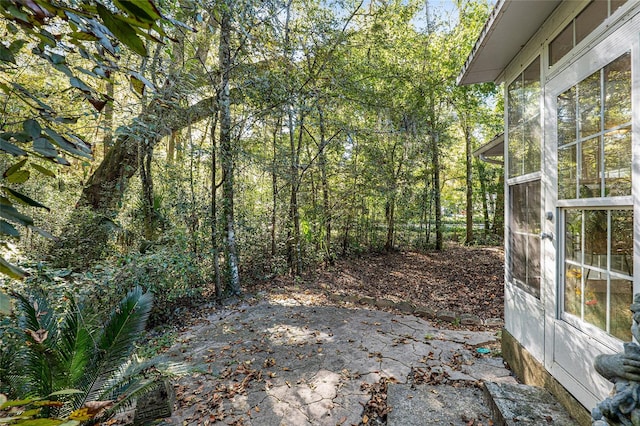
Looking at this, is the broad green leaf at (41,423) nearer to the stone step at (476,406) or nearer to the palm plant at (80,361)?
the palm plant at (80,361)

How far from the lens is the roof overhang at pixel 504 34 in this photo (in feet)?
7.09

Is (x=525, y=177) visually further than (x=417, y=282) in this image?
No

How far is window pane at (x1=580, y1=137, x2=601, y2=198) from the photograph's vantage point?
1.80 metres

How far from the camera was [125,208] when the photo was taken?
5.96 metres

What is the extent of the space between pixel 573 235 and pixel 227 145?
4.62 meters

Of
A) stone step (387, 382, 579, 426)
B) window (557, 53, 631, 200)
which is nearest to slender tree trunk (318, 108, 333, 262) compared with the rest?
window (557, 53, 631, 200)

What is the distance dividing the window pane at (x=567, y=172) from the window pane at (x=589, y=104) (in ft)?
0.50

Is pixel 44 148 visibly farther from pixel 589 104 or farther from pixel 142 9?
pixel 589 104

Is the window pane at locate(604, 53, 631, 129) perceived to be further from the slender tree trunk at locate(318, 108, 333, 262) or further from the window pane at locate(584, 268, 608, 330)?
the slender tree trunk at locate(318, 108, 333, 262)

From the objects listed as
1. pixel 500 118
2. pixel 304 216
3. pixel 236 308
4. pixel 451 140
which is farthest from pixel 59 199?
pixel 500 118

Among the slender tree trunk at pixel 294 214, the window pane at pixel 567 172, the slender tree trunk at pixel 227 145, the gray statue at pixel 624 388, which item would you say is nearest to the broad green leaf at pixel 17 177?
the gray statue at pixel 624 388

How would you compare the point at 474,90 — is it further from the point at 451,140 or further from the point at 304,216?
the point at 304,216

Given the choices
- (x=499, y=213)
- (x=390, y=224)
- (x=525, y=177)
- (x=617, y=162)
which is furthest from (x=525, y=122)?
(x=499, y=213)

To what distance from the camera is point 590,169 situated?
6.09 ft
